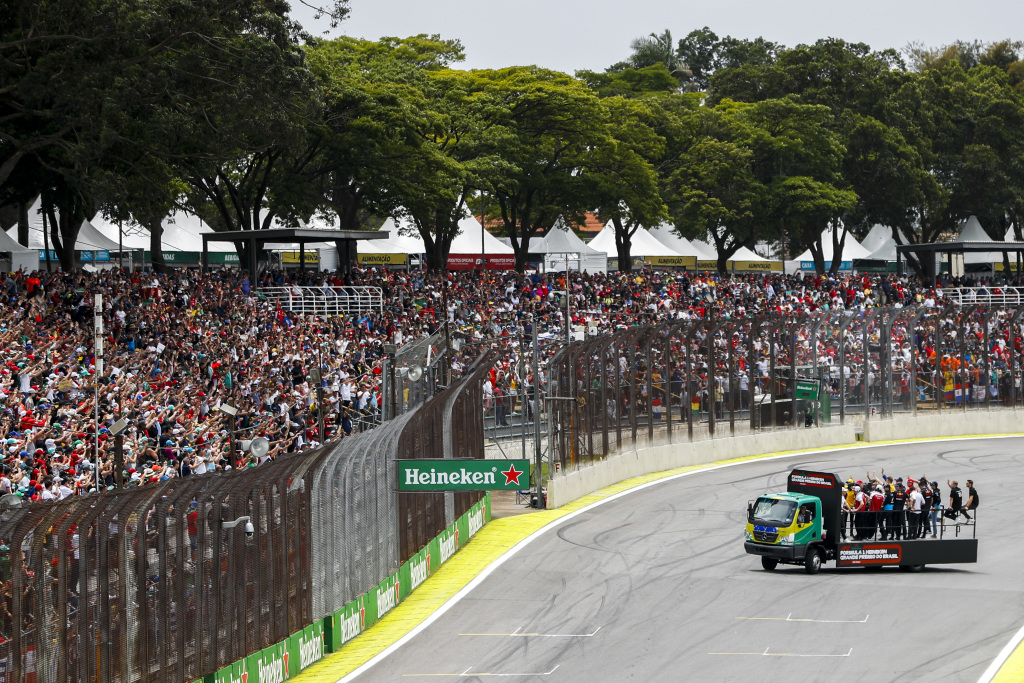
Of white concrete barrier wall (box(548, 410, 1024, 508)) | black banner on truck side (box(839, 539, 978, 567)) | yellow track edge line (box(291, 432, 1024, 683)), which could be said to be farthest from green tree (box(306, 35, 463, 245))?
black banner on truck side (box(839, 539, 978, 567))

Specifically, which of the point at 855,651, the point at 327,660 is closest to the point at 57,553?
the point at 327,660

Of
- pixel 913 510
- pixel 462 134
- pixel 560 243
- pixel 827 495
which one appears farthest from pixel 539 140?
pixel 827 495

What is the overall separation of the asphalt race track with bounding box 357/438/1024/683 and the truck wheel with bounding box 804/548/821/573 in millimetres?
290

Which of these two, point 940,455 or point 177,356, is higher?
point 177,356

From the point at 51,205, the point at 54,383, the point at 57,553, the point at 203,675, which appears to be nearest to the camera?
the point at 57,553

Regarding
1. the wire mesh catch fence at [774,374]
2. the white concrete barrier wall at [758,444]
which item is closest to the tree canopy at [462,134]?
the wire mesh catch fence at [774,374]

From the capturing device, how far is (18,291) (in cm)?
3406

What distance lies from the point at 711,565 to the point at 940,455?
21036 mm

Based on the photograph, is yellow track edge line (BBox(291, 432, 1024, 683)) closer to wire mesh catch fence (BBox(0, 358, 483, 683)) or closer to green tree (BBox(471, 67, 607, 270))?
wire mesh catch fence (BBox(0, 358, 483, 683))

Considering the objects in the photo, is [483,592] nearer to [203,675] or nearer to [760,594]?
[760,594]

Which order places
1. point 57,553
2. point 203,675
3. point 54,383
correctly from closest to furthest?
1. point 57,553
2. point 203,675
3. point 54,383

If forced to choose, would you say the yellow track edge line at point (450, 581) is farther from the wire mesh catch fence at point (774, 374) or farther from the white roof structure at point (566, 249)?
the white roof structure at point (566, 249)

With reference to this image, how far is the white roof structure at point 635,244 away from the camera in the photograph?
77562 mm

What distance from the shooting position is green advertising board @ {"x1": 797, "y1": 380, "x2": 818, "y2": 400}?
153 feet
